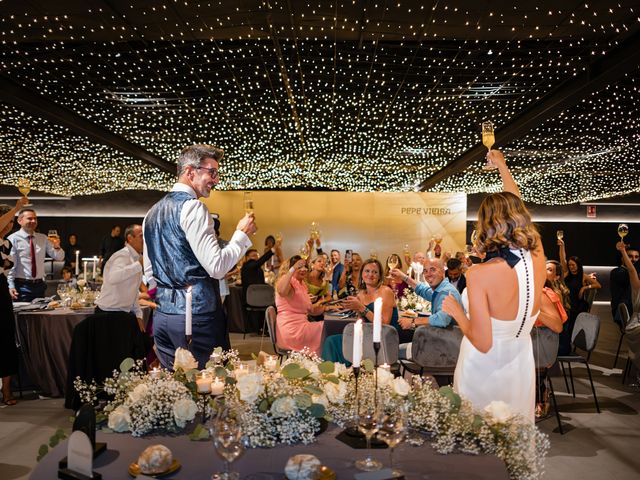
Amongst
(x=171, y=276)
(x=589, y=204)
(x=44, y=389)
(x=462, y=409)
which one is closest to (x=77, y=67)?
(x=44, y=389)

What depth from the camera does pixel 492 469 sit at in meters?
1.52

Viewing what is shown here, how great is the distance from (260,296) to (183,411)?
7081 millimetres

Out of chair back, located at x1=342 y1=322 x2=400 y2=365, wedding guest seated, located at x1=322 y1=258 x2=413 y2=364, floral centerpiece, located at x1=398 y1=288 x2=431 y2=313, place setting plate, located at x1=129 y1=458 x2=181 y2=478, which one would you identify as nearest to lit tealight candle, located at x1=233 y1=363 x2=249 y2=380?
place setting plate, located at x1=129 y1=458 x2=181 y2=478

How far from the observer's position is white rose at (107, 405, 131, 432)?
69.4 inches

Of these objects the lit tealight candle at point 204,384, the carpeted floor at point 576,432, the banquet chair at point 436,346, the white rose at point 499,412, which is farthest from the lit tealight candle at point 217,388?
the banquet chair at point 436,346

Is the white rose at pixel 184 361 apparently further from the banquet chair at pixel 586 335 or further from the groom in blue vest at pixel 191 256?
the banquet chair at pixel 586 335

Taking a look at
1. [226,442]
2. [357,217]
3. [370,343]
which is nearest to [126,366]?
[226,442]

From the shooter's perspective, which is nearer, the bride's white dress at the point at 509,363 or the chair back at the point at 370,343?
the bride's white dress at the point at 509,363

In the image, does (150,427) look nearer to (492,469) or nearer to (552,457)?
(492,469)

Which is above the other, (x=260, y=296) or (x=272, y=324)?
(x=260, y=296)

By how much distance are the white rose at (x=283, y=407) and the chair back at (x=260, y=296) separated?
7047mm

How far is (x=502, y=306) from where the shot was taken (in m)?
Answer: 2.23

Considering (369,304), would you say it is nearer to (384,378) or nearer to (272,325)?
(272,325)

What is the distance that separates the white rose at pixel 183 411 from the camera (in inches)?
69.7
